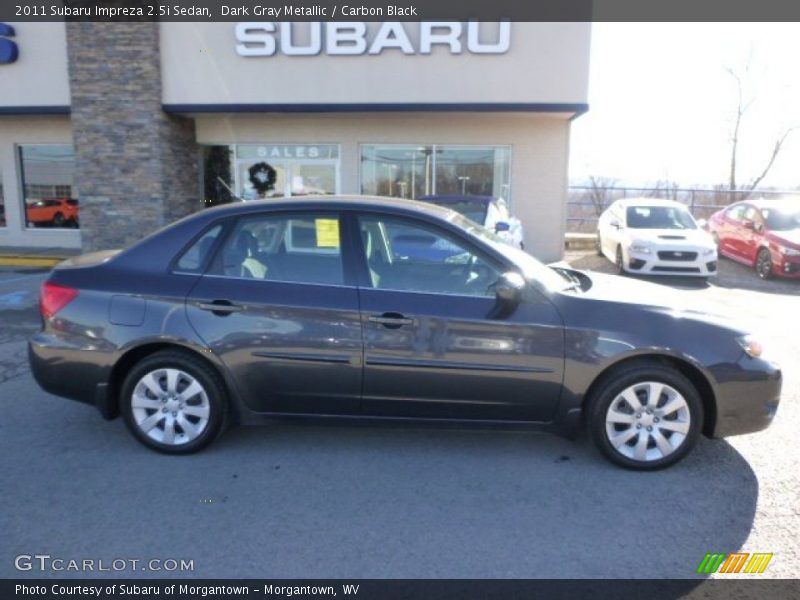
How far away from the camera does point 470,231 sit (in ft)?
13.0

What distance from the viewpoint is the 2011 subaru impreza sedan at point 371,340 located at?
12.1ft

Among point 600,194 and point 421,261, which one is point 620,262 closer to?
point 421,261

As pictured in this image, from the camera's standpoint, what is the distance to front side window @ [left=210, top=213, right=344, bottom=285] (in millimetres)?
3877

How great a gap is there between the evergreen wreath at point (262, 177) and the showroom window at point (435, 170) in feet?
6.71

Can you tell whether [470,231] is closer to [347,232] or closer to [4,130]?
[347,232]

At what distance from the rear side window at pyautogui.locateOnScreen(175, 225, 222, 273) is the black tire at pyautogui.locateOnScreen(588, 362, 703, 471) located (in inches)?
102

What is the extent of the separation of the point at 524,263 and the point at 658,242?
8.14m

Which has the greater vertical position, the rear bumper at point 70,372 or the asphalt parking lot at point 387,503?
the rear bumper at point 70,372

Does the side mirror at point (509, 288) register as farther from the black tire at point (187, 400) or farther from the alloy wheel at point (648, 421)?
the black tire at point (187, 400)

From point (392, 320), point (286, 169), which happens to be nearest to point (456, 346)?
point (392, 320)

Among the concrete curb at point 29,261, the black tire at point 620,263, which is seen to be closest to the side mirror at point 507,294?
the black tire at point 620,263

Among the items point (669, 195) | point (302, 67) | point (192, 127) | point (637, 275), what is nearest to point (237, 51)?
point (302, 67)

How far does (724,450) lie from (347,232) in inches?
113

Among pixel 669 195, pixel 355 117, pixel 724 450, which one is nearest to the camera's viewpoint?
pixel 724 450
